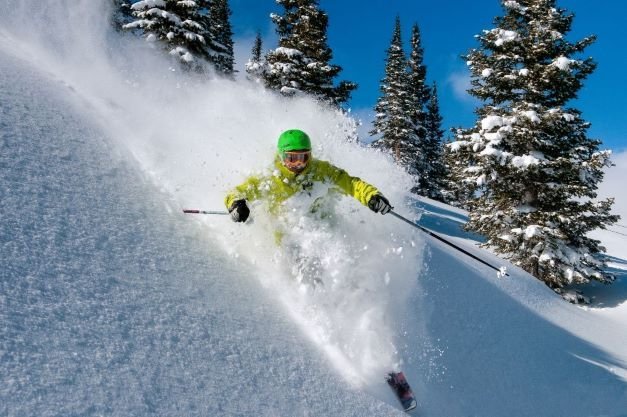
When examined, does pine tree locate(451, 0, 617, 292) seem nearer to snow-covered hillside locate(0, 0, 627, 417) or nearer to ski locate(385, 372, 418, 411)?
snow-covered hillside locate(0, 0, 627, 417)

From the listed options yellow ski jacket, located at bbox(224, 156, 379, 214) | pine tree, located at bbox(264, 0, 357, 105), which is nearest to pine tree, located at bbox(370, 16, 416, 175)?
pine tree, located at bbox(264, 0, 357, 105)

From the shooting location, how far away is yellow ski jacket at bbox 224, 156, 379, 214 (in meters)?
5.38

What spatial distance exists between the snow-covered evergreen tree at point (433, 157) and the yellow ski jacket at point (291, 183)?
3004 cm

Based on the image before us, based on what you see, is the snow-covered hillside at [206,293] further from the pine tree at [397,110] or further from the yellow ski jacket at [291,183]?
the pine tree at [397,110]

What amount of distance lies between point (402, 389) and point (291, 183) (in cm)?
273

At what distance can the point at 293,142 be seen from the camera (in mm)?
5352

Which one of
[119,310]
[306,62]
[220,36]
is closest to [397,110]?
[306,62]

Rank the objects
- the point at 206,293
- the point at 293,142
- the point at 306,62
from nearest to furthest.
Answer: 1. the point at 206,293
2. the point at 293,142
3. the point at 306,62

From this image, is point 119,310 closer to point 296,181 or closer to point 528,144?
Answer: point 296,181

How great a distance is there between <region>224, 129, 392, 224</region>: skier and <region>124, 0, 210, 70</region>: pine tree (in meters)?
15.3

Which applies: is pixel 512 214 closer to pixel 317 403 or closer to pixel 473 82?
pixel 473 82

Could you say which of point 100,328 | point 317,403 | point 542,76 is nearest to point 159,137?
point 100,328

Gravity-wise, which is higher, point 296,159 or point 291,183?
point 296,159

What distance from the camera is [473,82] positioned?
55.9 ft
